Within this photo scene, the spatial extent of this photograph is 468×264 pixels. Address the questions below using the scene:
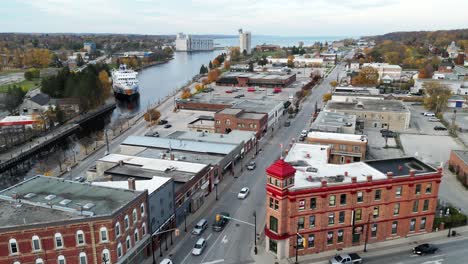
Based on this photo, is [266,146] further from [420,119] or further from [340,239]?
[420,119]

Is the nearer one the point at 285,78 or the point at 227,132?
the point at 227,132

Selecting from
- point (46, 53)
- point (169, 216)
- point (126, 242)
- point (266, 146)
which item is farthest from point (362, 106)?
point (46, 53)

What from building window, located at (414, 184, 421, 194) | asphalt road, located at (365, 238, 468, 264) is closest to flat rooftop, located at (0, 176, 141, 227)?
asphalt road, located at (365, 238, 468, 264)

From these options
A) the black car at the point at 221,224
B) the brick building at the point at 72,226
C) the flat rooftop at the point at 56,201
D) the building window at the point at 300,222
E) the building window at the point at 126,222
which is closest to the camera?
the brick building at the point at 72,226

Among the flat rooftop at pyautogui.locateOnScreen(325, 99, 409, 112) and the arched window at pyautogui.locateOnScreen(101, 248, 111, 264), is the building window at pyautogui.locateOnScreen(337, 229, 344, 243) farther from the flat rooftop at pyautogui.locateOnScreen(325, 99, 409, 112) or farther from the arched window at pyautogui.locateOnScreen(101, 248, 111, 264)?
the flat rooftop at pyautogui.locateOnScreen(325, 99, 409, 112)

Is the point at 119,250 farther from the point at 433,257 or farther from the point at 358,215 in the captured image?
the point at 433,257

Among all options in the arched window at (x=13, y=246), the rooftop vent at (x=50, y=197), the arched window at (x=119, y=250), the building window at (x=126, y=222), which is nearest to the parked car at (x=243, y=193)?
the building window at (x=126, y=222)

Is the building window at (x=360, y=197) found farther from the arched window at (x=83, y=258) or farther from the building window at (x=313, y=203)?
the arched window at (x=83, y=258)

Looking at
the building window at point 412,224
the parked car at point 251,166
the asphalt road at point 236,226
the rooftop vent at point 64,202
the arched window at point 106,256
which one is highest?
the rooftop vent at point 64,202
